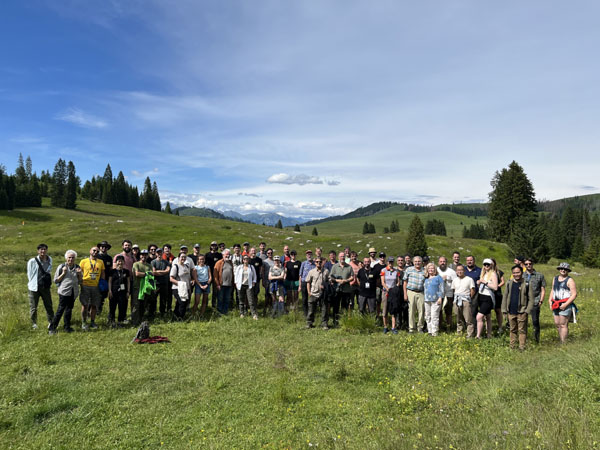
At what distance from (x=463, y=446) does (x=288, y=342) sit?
5824 mm

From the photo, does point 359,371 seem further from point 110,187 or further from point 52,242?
point 110,187

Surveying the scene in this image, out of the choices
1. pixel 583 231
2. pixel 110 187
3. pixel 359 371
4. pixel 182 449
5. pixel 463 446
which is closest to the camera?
pixel 463 446

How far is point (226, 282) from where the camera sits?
1221 centimetres

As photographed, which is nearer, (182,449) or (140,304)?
(182,449)

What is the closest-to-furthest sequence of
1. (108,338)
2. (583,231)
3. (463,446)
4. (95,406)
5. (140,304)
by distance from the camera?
(463,446) → (95,406) → (108,338) → (140,304) → (583,231)

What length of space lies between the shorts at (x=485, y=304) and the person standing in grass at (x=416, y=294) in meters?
1.58

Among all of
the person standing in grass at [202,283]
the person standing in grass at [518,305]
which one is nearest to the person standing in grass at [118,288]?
the person standing in grass at [202,283]

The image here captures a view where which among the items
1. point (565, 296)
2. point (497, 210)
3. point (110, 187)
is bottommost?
point (565, 296)

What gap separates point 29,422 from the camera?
17.2 feet

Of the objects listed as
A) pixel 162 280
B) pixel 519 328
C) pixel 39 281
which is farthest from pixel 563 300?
pixel 39 281

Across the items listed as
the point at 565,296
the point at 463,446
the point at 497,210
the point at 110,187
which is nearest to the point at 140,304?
the point at 463,446

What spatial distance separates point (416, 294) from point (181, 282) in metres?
7.53

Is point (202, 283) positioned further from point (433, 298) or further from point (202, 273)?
point (433, 298)

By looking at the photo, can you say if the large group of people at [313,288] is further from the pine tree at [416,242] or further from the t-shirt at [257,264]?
the pine tree at [416,242]
